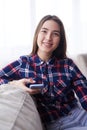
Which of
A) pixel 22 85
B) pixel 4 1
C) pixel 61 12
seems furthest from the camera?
pixel 61 12

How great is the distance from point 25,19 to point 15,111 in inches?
49.6

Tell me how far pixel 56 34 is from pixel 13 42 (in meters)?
0.60

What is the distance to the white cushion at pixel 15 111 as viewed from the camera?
0.75 meters

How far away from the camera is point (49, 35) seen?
1.48 m

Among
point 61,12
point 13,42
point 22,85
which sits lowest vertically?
point 22,85

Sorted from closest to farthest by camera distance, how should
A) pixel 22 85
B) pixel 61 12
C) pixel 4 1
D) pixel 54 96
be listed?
pixel 22 85 < pixel 54 96 < pixel 4 1 < pixel 61 12

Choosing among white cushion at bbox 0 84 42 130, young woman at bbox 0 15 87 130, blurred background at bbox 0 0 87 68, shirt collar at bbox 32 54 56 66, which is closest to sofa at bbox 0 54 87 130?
white cushion at bbox 0 84 42 130

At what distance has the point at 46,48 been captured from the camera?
149 centimetres

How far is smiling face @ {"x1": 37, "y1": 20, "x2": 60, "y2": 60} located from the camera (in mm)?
1486

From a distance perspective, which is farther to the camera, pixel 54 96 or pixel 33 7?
pixel 33 7

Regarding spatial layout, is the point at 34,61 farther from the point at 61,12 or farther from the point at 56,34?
the point at 61,12

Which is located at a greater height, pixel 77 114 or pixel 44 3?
pixel 44 3

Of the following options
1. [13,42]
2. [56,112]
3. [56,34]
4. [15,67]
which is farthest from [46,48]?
[13,42]

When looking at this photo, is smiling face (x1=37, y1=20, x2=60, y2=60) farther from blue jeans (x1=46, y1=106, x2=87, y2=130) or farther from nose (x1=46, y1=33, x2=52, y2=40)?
blue jeans (x1=46, y1=106, x2=87, y2=130)
